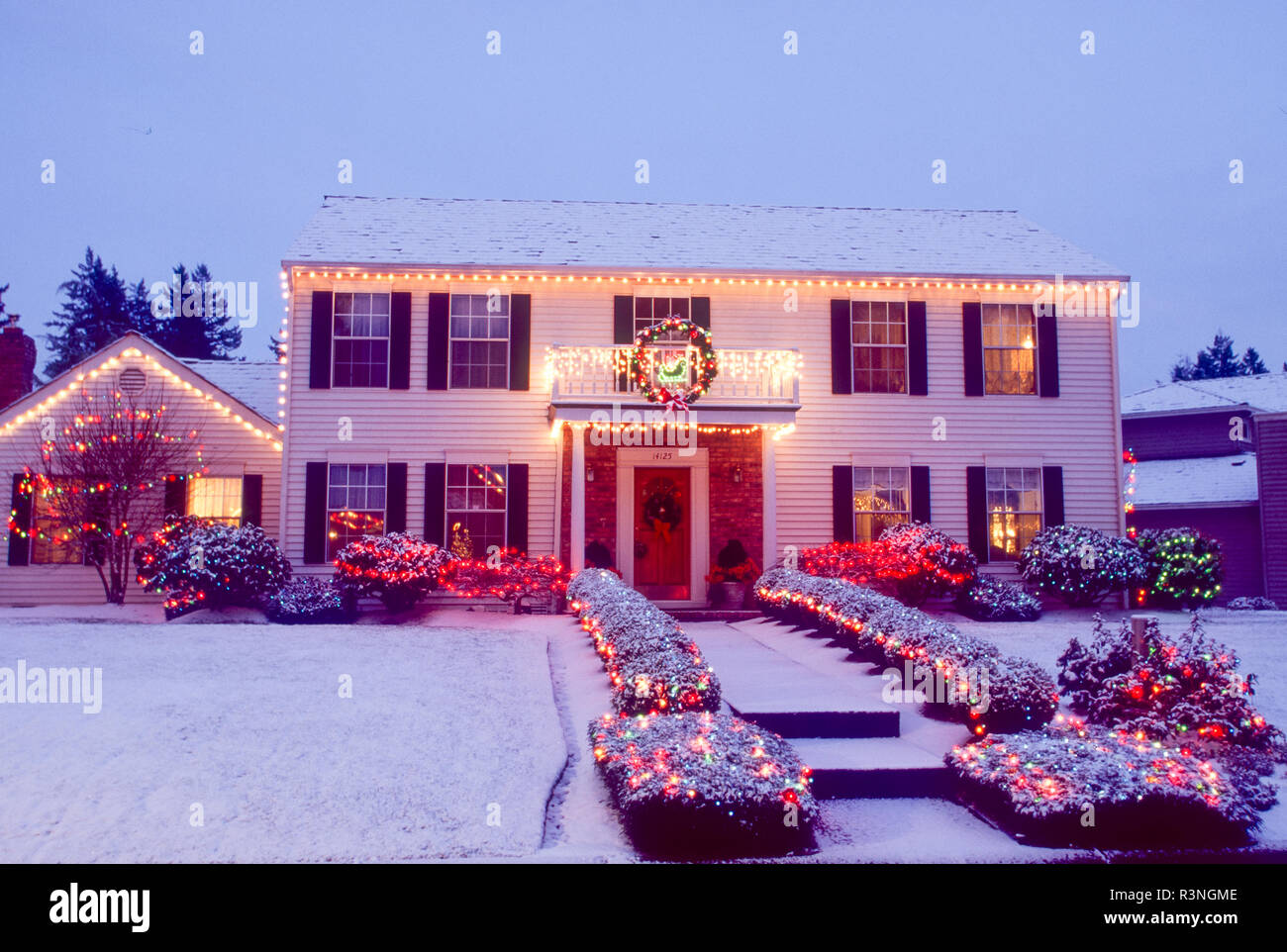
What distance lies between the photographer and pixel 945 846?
5.16 m

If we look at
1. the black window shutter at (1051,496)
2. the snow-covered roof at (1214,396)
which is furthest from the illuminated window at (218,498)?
the snow-covered roof at (1214,396)

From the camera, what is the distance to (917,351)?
50.8 ft

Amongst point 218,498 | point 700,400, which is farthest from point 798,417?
point 218,498

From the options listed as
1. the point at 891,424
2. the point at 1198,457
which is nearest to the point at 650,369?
the point at 891,424

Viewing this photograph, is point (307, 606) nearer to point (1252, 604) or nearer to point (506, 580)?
point (506, 580)

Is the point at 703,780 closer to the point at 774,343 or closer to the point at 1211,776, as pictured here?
the point at 1211,776

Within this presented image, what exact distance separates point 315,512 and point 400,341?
116 inches

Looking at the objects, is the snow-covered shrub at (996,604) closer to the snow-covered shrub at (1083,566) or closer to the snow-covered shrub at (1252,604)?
the snow-covered shrub at (1083,566)

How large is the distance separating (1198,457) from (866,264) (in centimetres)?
1264

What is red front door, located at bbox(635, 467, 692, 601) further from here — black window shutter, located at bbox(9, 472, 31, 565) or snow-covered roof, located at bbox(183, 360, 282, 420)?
black window shutter, located at bbox(9, 472, 31, 565)

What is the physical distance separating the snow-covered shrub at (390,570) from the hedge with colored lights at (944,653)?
522 centimetres

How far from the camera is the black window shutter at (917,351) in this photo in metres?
15.5

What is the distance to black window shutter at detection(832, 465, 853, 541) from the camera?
15.1 meters
